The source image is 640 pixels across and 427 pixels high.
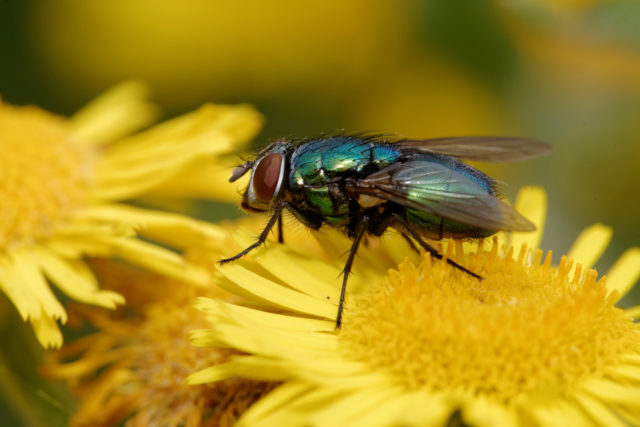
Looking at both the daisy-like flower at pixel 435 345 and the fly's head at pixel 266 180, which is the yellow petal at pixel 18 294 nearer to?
the daisy-like flower at pixel 435 345

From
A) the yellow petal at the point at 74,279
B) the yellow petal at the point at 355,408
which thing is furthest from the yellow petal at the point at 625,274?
the yellow petal at the point at 74,279

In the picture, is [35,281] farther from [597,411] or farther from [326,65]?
[326,65]

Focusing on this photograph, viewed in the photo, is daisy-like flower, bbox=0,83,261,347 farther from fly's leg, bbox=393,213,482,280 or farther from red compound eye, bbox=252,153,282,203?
fly's leg, bbox=393,213,482,280

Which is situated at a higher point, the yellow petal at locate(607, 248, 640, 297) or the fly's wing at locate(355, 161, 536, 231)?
the fly's wing at locate(355, 161, 536, 231)

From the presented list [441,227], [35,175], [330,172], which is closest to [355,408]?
[441,227]

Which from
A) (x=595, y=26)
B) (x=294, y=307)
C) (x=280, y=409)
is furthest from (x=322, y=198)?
(x=595, y=26)

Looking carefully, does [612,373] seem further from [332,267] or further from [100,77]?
[100,77]

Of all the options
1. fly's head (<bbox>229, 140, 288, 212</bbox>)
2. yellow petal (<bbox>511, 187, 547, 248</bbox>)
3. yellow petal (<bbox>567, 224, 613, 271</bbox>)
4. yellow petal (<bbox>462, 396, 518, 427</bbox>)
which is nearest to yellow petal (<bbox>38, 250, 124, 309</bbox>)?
fly's head (<bbox>229, 140, 288, 212</bbox>)
